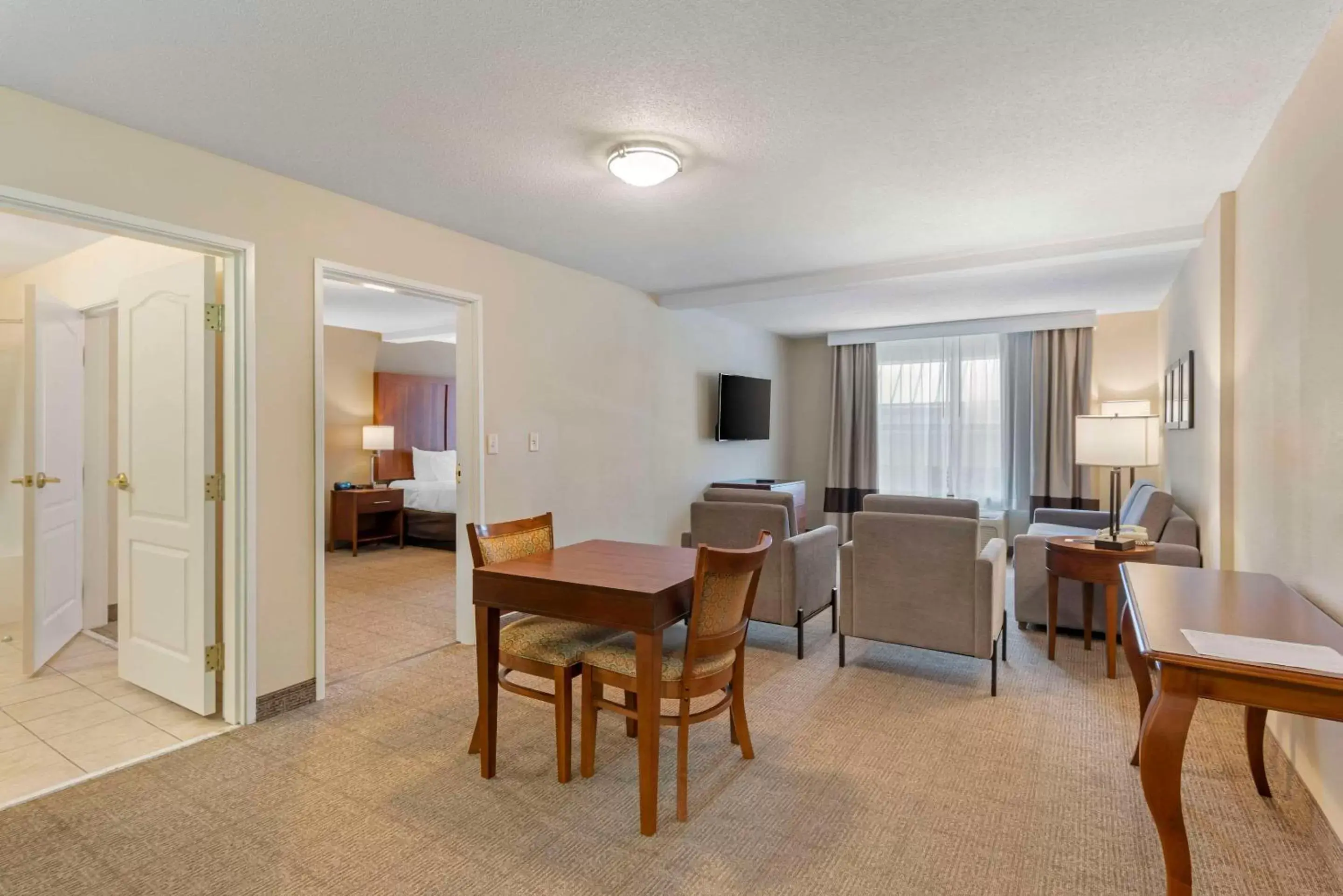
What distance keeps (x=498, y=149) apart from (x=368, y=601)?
11.9 ft

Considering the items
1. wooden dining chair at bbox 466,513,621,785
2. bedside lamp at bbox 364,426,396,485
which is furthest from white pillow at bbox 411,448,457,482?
wooden dining chair at bbox 466,513,621,785

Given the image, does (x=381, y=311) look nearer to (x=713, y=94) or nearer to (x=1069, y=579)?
(x=713, y=94)

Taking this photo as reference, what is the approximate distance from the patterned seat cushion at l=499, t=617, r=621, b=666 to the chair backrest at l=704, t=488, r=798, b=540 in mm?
1559

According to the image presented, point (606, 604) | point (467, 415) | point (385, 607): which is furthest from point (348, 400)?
point (606, 604)

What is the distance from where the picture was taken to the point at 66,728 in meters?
2.82

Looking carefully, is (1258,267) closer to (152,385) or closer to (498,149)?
(498,149)

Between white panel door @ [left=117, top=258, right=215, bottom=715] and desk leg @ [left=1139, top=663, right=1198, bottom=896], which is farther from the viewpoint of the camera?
white panel door @ [left=117, top=258, right=215, bottom=715]

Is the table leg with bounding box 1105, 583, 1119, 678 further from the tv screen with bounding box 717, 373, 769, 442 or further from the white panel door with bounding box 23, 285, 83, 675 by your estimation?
the white panel door with bounding box 23, 285, 83, 675

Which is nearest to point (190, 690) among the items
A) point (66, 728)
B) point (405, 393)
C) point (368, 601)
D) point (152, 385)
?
point (66, 728)

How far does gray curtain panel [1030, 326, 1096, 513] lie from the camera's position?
6.38m

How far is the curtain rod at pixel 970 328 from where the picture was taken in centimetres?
626

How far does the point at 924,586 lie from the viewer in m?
3.33

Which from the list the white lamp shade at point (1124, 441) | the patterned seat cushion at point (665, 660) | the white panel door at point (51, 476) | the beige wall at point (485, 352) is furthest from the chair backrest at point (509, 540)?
the white lamp shade at point (1124, 441)

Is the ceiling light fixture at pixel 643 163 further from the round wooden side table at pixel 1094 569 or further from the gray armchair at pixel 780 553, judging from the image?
the round wooden side table at pixel 1094 569
